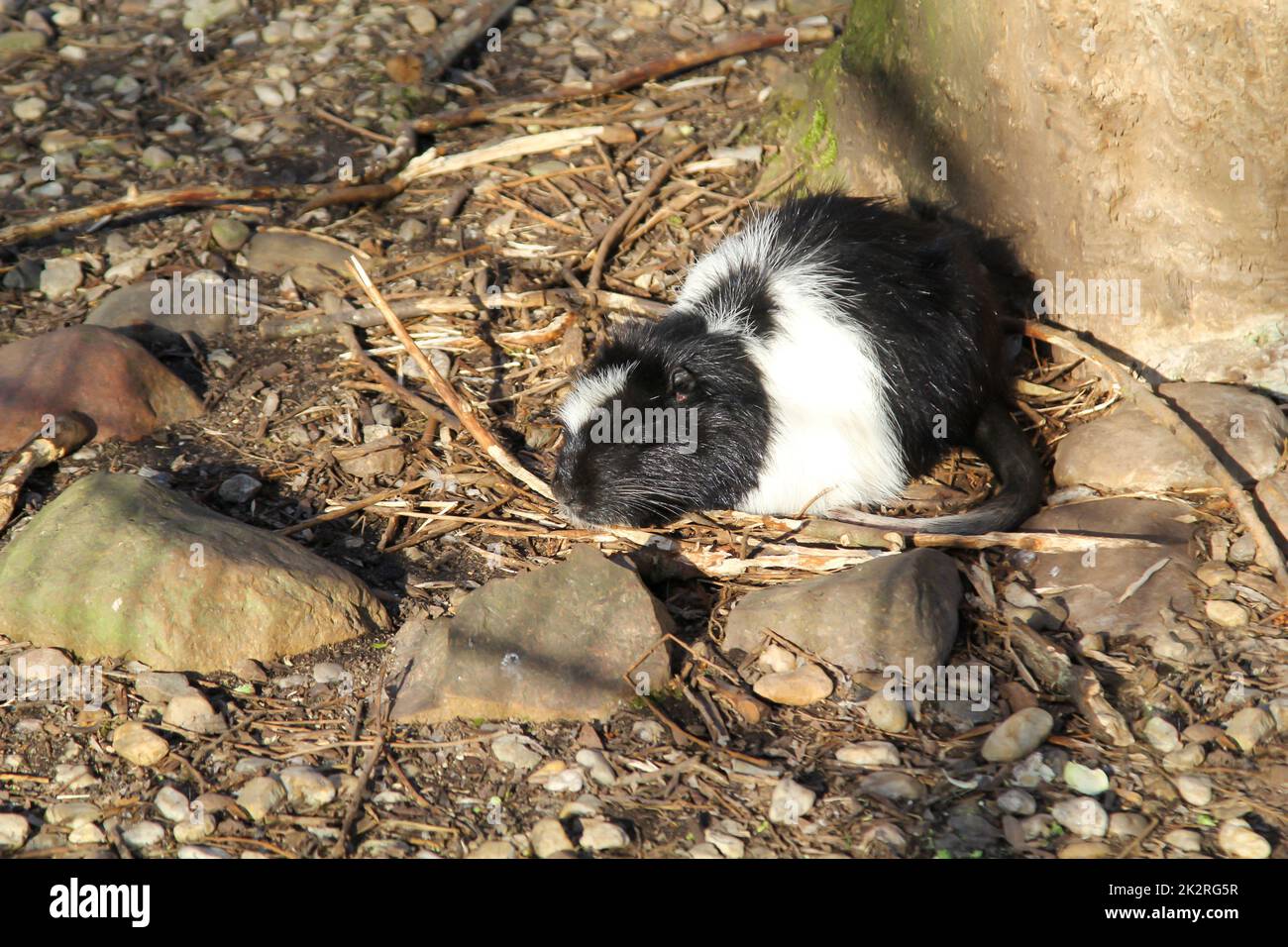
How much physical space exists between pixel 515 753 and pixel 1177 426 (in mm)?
2809

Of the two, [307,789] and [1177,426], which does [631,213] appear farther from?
[307,789]

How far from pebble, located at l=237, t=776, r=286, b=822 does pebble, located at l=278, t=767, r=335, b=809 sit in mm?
26

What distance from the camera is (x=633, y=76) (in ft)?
23.2

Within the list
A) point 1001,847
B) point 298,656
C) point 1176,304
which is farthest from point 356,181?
point 1001,847

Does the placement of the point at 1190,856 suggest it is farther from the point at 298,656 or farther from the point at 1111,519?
the point at 298,656

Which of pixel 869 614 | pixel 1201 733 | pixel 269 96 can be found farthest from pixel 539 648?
pixel 269 96

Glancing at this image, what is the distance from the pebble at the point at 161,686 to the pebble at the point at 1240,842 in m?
3.07

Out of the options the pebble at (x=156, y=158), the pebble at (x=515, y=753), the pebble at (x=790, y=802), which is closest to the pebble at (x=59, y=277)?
the pebble at (x=156, y=158)

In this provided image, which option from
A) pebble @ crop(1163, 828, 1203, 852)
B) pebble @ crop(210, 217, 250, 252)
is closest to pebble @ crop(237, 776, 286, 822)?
pebble @ crop(1163, 828, 1203, 852)

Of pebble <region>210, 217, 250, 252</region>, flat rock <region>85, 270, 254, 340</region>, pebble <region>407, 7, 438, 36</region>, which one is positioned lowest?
flat rock <region>85, 270, 254, 340</region>

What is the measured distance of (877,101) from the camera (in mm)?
5609

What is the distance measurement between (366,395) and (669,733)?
238 cm

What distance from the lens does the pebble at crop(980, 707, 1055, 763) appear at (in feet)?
11.4

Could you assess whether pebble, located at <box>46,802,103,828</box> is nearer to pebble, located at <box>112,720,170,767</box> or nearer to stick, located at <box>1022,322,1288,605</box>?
pebble, located at <box>112,720,170,767</box>
